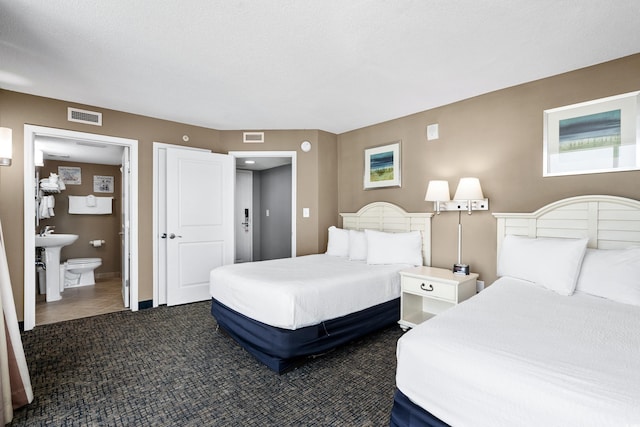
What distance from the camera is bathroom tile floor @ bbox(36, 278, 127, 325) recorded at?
3.72 metres

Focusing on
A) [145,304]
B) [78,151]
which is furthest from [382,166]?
[78,151]

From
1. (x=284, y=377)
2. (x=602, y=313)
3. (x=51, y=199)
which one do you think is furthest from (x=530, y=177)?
(x=51, y=199)

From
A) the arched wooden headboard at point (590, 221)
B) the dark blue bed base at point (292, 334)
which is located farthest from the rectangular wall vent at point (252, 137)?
the arched wooden headboard at point (590, 221)

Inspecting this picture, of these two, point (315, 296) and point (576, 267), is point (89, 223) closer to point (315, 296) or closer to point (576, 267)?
point (315, 296)

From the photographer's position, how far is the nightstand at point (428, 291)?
2.84m

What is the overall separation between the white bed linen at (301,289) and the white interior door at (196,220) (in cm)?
128

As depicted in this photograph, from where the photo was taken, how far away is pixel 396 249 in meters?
3.50

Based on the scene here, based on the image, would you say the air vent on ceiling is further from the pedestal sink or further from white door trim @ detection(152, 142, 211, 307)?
the pedestal sink

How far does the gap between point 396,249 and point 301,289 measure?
1.50 m

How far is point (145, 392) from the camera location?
6.98 ft

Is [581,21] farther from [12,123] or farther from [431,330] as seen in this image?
[12,123]

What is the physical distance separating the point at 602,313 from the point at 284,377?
2096 millimetres

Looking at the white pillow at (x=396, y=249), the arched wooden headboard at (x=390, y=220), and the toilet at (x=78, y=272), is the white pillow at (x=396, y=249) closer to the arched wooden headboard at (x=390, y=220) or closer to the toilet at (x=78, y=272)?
the arched wooden headboard at (x=390, y=220)

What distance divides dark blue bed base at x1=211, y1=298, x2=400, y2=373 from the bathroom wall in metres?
4.19
